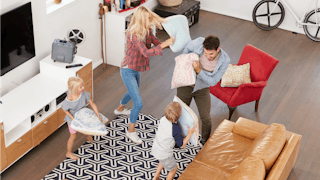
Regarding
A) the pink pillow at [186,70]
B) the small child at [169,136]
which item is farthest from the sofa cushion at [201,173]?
the pink pillow at [186,70]

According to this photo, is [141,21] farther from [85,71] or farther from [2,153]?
[2,153]

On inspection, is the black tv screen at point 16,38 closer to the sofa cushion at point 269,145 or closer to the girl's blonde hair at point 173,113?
the girl's blonde hair at point 173,113

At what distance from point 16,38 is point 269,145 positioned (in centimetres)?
296

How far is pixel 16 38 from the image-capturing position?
398cm

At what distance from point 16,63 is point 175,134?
2.12 m

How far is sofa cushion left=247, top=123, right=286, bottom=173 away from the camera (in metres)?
3.15

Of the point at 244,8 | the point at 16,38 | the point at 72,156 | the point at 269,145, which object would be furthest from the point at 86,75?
the point at 244,8

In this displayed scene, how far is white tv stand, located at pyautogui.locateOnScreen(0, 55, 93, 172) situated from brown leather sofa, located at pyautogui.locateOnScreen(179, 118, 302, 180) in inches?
68.5

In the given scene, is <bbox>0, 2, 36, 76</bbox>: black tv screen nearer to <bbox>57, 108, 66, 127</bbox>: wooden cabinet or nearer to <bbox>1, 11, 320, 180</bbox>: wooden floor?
<bbox>57, 108, 66, 127</bbox>: wooden cabinet

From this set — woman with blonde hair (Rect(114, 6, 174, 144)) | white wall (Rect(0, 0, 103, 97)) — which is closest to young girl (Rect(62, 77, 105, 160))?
woman with blonde hair (Rect(114, 6, 174, 144))

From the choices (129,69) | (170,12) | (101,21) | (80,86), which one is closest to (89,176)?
(80,86)

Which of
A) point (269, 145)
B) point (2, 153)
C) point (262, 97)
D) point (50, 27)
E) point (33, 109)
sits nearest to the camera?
point (269, 145)

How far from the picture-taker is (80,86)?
3.68 meters

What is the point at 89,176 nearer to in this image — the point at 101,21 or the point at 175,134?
the point at 175,134
